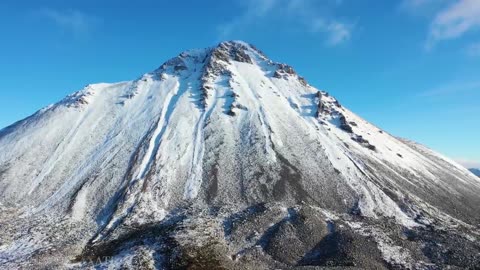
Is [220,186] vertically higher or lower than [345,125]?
lower

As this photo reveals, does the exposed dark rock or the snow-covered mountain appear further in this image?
the exposed dark rock

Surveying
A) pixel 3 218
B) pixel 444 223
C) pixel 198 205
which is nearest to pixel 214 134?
pixel 198 205

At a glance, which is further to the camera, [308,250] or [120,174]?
[120,174]

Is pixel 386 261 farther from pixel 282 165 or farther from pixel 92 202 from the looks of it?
pixel 92 202

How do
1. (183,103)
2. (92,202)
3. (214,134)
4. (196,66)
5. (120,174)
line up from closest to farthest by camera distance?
(92,202) < (120,174) < (214,134) < (183,103) < (196,66)

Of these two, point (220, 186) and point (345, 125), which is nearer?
point (220, 186)

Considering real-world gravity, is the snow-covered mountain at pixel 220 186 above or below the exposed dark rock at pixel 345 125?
below

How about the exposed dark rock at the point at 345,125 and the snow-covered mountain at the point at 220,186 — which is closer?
the snow-covered mountain at the point at 220,186

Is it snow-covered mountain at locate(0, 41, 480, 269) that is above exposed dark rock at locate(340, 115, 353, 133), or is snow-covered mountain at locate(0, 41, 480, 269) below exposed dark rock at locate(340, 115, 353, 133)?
below
